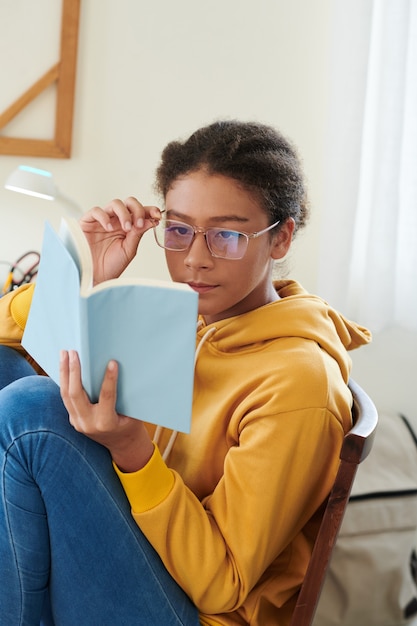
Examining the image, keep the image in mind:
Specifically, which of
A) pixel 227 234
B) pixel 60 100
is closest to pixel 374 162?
pixel 60 100

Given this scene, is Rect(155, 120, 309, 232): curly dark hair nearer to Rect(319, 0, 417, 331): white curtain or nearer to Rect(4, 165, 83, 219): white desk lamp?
Rect(4, 165, 83, 219): white desk lamp

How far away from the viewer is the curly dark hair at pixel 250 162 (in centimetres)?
108

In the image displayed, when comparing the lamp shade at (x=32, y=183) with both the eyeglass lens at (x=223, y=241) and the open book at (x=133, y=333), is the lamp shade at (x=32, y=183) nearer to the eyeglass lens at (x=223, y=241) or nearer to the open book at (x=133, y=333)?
the eyeglass lens at (x=223, y=241)

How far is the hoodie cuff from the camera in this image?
894 millimetres

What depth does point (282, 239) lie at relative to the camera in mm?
1137

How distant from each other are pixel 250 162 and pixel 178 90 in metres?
1.19

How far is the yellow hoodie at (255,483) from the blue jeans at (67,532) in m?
0.03

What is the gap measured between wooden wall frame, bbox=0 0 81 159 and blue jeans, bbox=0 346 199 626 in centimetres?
133

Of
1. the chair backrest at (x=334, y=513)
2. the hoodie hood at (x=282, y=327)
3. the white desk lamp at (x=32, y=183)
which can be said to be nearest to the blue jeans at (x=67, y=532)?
the chair backrest at (x=334, y=513)

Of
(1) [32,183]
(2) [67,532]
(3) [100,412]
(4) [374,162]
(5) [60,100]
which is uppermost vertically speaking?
(5) [60,100]

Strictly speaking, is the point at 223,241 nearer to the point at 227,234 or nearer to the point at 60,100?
the point at 227,234

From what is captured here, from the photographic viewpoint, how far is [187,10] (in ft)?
7.10

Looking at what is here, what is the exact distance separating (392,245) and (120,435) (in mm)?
1318

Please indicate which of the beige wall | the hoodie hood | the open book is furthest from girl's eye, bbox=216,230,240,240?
the beige wall
